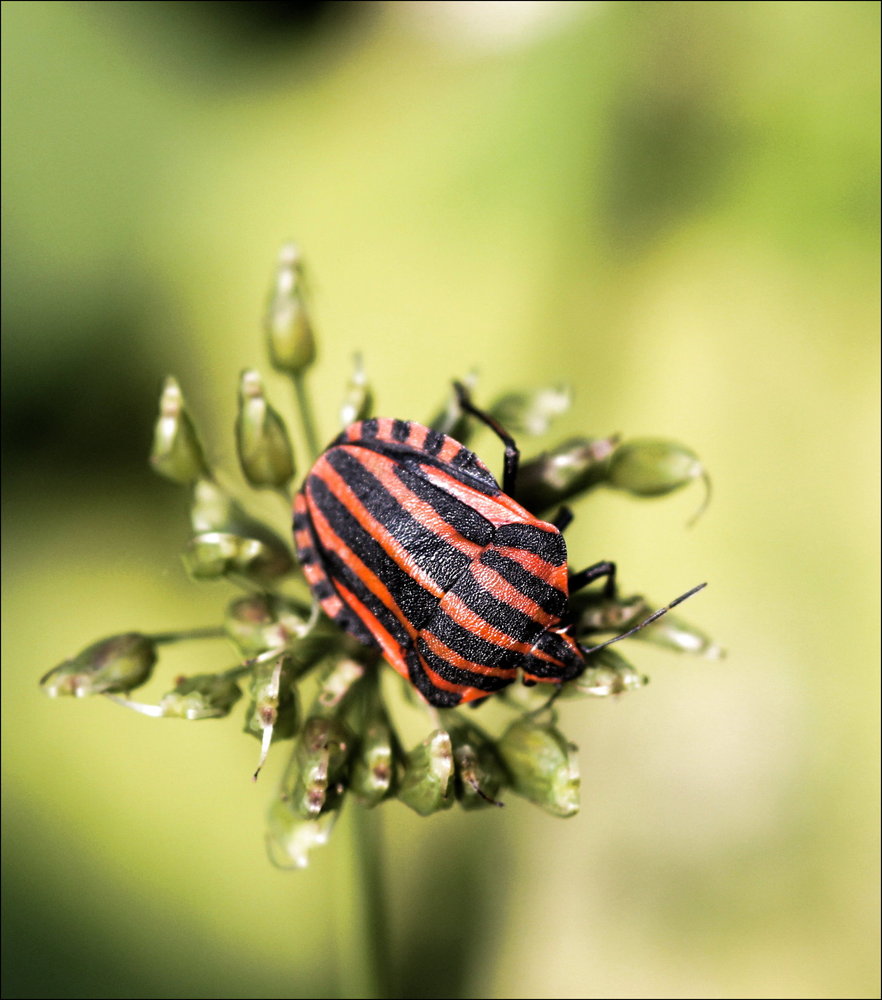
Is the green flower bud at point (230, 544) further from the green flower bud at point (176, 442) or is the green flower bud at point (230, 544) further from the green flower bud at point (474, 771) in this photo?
the green flower bud at point (474, 771)

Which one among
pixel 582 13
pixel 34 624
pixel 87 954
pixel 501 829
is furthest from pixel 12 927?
pixel 582 13

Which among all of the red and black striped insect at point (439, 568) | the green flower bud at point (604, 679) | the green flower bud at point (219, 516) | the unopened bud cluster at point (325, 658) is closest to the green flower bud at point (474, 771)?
the unopened bud cluster at point (325, 658)

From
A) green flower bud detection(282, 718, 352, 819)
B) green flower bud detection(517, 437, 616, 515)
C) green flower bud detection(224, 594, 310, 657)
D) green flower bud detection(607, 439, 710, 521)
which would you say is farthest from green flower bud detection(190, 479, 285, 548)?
green flower bud detection(607, 439, 710, 521)

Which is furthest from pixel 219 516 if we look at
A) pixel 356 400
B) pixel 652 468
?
pixel 652 468

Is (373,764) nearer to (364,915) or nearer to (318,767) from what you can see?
(318,767)

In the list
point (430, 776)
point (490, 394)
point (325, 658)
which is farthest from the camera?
point (490, 394)

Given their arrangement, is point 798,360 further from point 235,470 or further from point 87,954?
point 87,954
